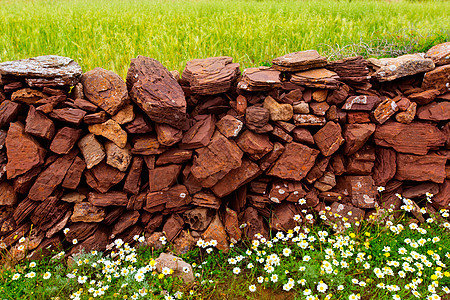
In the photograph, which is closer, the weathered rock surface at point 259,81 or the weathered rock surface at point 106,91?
the weathered rock surface at point 106,91

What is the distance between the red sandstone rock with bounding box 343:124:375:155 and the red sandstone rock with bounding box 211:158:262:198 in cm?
127

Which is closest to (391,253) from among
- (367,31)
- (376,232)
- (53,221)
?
(376,232)

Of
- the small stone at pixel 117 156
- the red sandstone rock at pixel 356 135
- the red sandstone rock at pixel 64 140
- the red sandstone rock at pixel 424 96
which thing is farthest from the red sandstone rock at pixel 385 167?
the red sandstone rock at pixel 64 140

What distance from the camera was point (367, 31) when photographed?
6.71 meters

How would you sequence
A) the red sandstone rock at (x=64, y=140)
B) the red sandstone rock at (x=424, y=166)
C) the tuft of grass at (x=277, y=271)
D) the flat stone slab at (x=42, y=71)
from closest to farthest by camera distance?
the tuft of grass at (x=277, y=271), the flat stone slab at (x=42, y=71), the red sandstone rock at (x=64, y=140), the red sandstone rock at (x=424, y=166)

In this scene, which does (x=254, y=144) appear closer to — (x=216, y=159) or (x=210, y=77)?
(x=216, y=159)

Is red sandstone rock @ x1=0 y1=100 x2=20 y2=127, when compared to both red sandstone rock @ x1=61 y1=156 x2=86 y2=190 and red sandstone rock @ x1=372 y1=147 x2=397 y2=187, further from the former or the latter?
red sandstone rock @ x1=372 y1=147 x2=397 y2=187

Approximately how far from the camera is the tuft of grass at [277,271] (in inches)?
127

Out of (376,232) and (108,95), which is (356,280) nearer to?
(376,232)

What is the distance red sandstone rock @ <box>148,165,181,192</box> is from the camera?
391 centimetres

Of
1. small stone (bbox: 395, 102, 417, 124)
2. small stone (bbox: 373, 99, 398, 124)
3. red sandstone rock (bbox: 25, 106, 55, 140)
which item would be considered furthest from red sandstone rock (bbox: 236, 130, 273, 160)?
red sandstone rock (bbox: 25, 106, 55, 140)

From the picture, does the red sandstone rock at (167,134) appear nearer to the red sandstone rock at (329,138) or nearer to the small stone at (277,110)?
the small stone at (277,110)

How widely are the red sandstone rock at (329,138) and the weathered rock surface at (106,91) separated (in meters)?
2.53

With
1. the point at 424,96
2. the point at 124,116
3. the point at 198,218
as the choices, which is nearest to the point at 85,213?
the point at 124,116
